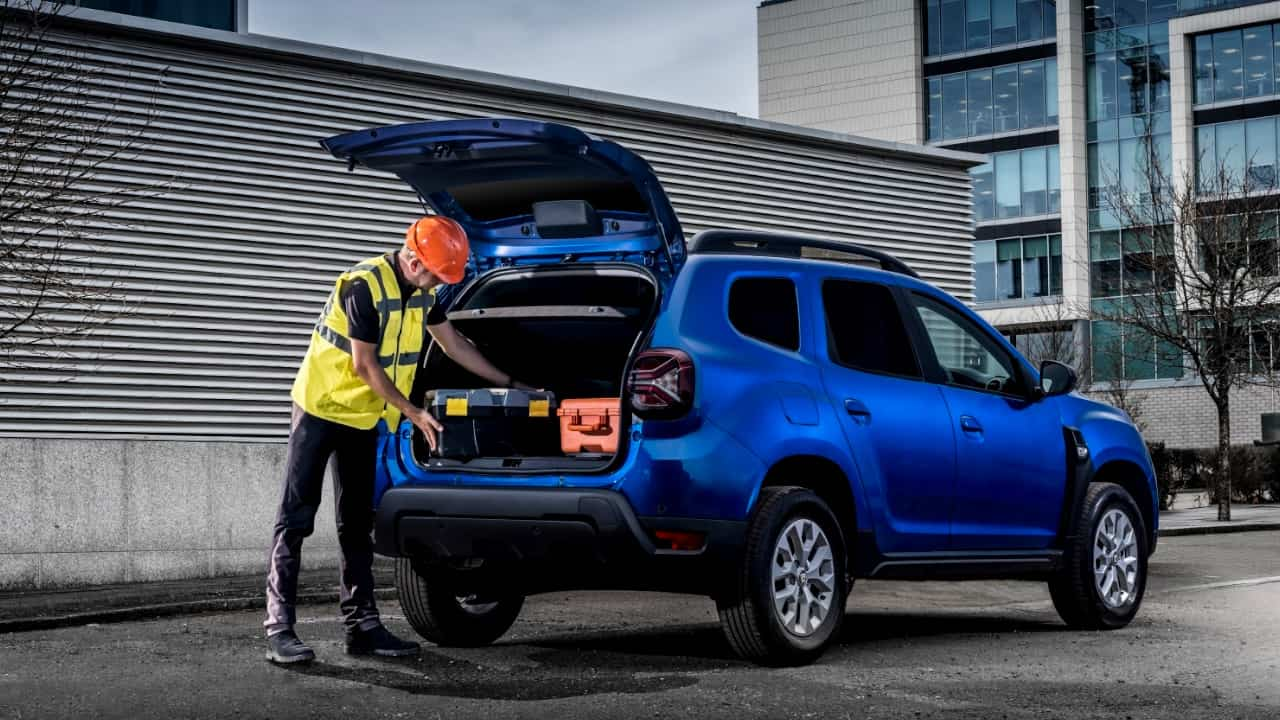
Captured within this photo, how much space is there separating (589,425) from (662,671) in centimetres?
112

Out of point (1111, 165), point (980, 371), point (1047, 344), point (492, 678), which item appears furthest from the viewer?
point (1111, 165)

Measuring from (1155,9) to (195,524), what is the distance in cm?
4596

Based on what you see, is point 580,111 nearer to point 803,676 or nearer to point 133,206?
point 133,206

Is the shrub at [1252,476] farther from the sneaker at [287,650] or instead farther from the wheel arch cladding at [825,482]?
the sneaker at [287,650]

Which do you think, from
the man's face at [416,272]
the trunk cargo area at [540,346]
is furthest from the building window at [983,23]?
the man's face at [416,272]

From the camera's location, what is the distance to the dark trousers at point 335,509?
7625 millimetres

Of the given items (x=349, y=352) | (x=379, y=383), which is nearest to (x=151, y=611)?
(x=349, y=352)

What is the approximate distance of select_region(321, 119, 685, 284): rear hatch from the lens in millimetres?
7254

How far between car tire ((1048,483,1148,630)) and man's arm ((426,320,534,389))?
3.32m

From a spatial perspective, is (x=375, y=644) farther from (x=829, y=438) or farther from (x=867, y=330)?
(x=867, y=330)

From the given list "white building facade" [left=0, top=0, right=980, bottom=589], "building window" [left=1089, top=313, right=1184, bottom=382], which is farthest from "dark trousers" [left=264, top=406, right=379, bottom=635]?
"building window" [left=1089, top=313, right=1184, bottom=382]

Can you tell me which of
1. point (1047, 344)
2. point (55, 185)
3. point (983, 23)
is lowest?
point (1047, 344)

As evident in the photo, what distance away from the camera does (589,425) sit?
7.29m

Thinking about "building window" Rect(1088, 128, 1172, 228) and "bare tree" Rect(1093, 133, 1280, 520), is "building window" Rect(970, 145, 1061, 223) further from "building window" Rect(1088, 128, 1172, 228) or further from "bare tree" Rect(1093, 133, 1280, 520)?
"bare tree" Rect(1093, 133, 1280, 520)
